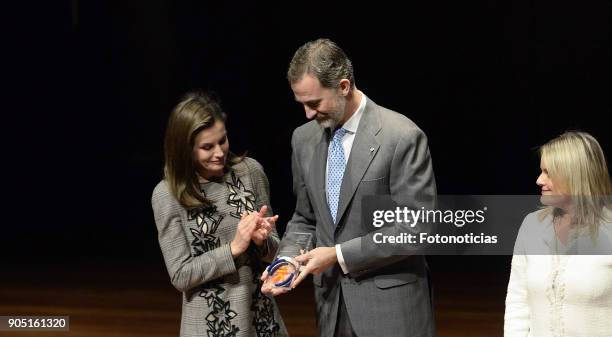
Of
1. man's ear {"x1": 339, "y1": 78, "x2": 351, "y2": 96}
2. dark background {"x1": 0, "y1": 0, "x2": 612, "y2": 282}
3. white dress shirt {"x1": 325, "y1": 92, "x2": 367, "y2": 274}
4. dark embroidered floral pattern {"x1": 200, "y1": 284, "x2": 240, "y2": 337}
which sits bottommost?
dark embroidered floral pattern {"x1": 200, "y1": 284, "x2": 240, "y2": 337}

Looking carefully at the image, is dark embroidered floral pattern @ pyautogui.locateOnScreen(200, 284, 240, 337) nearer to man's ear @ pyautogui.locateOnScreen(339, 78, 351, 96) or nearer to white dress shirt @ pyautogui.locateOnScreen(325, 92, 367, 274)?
white dress shirt @ pyautogui.locateOnScreen(325, 92, 367, 274)

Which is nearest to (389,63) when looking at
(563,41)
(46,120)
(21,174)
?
(563,41)

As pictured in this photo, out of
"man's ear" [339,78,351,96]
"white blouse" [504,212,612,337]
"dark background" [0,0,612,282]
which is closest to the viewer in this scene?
"white blouse" [504,212,612,337]

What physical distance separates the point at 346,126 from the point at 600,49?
3180 mm

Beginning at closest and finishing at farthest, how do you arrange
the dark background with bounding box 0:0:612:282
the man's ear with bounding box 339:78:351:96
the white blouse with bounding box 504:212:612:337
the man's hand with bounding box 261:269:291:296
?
the white blouse with bounding box 504:212:612:337
the man's hand with bounding box 261:269:291:296
the man's ear with bounding box 339:78:351:96
the dark background with bounding box 0:0:612:282

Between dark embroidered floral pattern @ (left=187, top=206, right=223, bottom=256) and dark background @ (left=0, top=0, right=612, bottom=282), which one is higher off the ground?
dark background @ (left=0, top=0, right=612, bottom=282)

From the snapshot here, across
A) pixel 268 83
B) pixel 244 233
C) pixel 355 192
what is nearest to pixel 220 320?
pixel 244 233

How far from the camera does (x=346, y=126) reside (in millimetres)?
2701

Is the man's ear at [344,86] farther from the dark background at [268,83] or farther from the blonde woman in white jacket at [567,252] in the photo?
the dark background at [268,83]

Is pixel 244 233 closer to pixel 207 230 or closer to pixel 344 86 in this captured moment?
pixel 207 230

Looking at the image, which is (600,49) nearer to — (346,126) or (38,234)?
(346,126)

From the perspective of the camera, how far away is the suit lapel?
262 cm

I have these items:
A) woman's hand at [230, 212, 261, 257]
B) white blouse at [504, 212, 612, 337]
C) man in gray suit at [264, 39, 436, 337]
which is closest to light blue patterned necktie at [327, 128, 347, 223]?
man in gray suit at [264, 39, 436, 337]

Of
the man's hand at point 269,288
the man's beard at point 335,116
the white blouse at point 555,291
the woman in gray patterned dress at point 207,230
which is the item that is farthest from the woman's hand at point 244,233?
the white blouse at point 555,291
